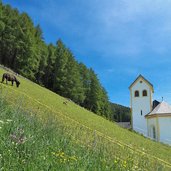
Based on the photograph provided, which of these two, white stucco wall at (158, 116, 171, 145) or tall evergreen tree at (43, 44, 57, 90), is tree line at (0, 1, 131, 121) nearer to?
tall evergreen tree at (43, 44, 57, 90)

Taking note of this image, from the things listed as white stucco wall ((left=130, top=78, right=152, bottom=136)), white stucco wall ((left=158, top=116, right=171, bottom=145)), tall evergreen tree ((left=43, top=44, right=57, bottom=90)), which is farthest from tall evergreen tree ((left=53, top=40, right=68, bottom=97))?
white stucco wall ((left=158, top=116, right=171, bottom=145))

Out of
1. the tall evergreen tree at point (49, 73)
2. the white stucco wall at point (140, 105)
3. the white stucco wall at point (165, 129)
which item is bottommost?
the white stucco wall at point (165, 129)

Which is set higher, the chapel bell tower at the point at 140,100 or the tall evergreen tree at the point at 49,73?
the tall evergreen tree at the point at 49,73

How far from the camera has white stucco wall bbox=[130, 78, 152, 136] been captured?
57406 mm

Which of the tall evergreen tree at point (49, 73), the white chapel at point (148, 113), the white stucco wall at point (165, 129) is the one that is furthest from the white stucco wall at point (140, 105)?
the tall evergreen tree at point (49, 73)

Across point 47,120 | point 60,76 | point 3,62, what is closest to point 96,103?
point 60,76

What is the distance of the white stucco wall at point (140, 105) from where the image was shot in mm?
57406

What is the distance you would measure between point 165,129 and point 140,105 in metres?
7.98

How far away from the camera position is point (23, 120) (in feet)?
28.6

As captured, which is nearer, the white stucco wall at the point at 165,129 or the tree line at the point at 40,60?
the white stucco wall at the point at 165,129

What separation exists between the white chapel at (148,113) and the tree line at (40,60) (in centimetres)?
1650

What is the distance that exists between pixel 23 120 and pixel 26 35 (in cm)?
5900

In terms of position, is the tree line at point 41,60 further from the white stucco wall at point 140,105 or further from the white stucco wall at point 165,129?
the white stucco wall at point 165,129

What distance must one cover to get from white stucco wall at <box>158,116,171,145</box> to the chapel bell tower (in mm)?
4517
